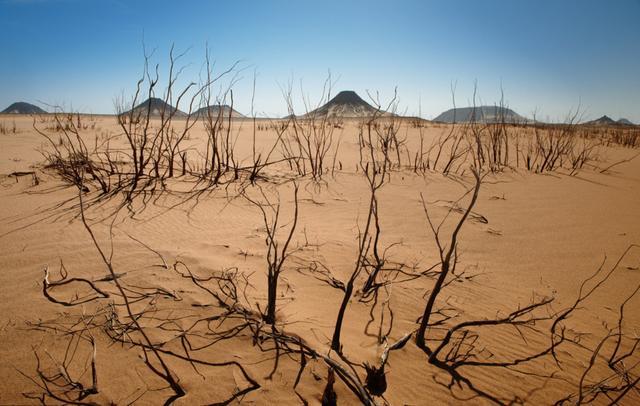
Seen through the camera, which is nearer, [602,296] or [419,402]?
[419,402]

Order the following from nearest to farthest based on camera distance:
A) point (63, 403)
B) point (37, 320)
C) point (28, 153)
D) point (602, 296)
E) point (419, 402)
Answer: point (63, 403), point (419, 402), point (37, 320), point (602, 296), point (28, 153)

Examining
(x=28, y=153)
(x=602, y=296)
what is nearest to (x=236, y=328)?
(x=602, y=296)

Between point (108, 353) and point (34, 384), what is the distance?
22 cm

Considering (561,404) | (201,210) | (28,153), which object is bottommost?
(561,404)

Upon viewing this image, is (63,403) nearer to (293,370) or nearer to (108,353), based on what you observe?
(108,353)

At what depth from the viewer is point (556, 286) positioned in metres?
2.21

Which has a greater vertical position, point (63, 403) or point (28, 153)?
point (28, 153)

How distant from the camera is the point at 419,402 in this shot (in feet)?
3.94

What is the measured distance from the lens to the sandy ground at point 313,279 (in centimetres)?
124

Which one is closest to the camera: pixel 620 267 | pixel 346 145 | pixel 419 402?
pixel 419 402

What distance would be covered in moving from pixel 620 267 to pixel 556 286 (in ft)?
2.48

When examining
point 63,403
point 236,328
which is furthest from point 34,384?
point 236,328

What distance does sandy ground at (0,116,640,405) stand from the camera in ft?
4.05

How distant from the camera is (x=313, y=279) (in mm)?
2061
